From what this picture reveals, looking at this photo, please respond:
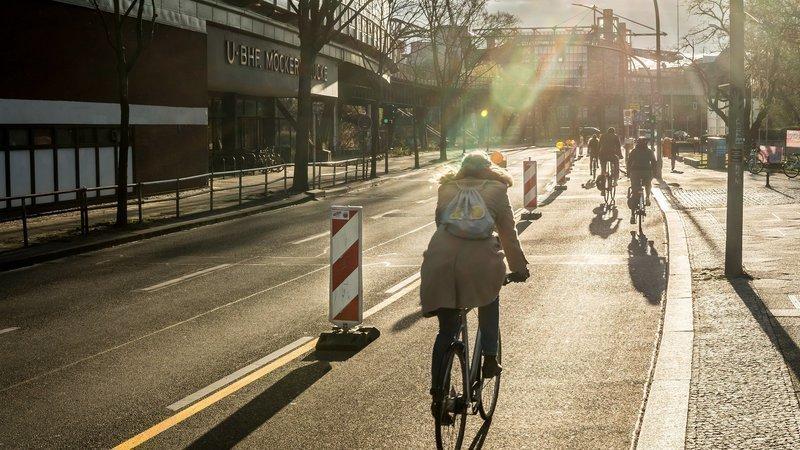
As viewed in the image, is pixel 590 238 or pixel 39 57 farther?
pixel 39 57

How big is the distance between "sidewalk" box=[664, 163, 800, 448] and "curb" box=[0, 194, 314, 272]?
10.3 metres

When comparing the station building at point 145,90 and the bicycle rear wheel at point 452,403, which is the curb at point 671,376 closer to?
the bicycle rear wheel at point 452,403

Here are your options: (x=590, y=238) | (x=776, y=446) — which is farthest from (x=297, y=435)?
(x=590, y=238)

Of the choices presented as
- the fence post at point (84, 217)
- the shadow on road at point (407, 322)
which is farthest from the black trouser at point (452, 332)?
the fence post at point (84, 217)

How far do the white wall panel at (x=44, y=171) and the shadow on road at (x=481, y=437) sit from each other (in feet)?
71.0

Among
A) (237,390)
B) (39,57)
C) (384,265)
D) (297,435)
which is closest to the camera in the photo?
(297,435)

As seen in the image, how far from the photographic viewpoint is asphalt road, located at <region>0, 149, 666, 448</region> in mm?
6641

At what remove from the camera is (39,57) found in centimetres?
2655

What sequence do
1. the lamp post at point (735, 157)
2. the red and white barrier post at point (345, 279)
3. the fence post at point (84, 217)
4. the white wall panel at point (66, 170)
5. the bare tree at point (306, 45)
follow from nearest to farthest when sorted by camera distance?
the red and white barrier post at point (345, 279) < the lamp post at point (735, 157) < the fence post at point (84, 217) < the white wall panel at point (66, 170) < the bare tree at point (306, 45)

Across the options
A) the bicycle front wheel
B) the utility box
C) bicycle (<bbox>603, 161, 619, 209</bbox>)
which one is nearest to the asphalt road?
bicycle (<bbox>603, 161, 619, 209</bbox>)

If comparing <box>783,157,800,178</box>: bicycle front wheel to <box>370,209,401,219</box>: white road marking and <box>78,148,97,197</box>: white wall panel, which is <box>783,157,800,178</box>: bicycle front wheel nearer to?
<box>370,209,401,219</box>: white road marking

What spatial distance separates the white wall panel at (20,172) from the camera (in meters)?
25.6

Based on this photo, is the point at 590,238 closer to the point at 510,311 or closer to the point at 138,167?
the point at 510,311

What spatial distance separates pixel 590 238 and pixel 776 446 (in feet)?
43.5
